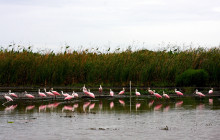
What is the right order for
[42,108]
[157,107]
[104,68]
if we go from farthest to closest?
1. [104,68]
2. [157,107]
3. [42,108]

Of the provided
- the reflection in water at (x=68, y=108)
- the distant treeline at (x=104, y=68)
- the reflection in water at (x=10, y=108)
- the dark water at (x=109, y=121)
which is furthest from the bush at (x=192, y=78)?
the reflection in water at (x=10, y=108)

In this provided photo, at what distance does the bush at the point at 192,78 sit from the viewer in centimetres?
3181

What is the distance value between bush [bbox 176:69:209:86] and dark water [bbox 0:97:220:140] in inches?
429

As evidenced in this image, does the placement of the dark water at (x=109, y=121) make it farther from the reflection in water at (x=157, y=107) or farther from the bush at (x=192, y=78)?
the bush at (x=192, y=78)

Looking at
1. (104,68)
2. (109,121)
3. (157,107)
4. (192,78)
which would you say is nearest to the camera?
(109,121)

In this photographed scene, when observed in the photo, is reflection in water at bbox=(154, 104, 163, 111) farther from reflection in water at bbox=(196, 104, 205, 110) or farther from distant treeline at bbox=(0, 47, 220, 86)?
distant treeline at bbox=(0, 47, 220, 86)

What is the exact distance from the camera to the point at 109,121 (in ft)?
49.5

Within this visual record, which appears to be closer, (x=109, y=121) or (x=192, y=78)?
(x=109, y=121)

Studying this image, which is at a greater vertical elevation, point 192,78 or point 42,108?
point 192,78

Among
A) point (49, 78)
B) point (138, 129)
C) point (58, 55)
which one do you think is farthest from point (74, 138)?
point (58, 55)

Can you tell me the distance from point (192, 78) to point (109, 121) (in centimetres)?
1789

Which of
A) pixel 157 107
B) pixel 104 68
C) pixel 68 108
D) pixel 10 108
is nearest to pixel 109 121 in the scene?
pixel 68 108

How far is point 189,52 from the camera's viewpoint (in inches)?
1432

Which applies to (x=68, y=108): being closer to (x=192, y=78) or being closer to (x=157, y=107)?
(x=157, y=107)
